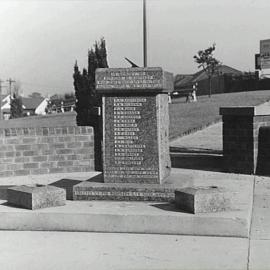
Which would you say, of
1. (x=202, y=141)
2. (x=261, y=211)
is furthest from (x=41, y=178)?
(x=202, y=141)

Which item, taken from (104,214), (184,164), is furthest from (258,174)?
(104,214)

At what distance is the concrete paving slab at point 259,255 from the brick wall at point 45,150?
585cm

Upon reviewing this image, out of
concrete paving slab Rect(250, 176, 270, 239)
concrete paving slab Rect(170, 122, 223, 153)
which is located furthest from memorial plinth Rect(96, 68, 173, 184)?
concrete paving slab Rect(170, 122, 223, 153)

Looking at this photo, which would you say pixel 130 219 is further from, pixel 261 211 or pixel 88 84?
pixel 88 84

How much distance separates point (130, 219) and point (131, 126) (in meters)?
1.57

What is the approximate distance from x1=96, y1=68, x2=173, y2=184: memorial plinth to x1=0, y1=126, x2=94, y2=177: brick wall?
12.0ft

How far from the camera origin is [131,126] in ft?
23.9

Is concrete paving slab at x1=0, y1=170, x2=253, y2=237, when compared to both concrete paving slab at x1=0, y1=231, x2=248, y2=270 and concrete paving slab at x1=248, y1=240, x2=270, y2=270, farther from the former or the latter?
concrete paving slab at x1=248, y1=240, x2=270, y2=270

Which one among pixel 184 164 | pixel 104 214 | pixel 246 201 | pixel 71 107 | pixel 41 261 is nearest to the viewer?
pixel 41 261

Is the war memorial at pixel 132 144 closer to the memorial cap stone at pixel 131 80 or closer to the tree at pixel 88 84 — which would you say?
the memorial cap stone at pixel 131 80

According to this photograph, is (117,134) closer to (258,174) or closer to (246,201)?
(246,201)

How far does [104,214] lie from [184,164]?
5993 millimetres

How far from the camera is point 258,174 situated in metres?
10.4

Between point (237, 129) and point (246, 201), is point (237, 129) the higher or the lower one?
the higher one
